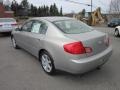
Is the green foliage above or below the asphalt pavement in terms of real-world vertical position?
above

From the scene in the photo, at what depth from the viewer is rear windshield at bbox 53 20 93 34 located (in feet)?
14.6

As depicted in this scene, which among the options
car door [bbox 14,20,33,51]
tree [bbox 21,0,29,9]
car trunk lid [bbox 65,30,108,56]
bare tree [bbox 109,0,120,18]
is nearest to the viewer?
car trunk lid [bbox 65,30,108,56]

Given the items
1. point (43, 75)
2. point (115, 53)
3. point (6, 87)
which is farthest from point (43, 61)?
point (115, 53)

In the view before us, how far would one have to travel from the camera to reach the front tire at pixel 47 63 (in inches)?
172

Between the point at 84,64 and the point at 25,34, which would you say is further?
the point at 25,34

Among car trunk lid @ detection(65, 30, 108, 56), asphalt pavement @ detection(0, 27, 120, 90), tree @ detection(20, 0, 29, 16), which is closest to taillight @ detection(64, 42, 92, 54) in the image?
car trunk lid @ detection(65, 30, 108, 56)

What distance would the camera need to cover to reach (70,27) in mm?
4688

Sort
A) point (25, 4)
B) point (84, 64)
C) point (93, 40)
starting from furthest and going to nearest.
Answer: point (25, 4) < point (93, 40) < point (84, 64)

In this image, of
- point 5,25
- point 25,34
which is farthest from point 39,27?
point 5,25

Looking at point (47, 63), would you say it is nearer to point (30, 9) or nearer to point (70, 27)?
point (70, 27)

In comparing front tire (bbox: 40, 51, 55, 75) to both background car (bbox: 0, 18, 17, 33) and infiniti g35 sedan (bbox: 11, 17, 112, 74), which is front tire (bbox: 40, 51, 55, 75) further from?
background car (bbox: 0, 18, 17, 33)

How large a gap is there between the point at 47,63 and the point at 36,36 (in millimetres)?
882

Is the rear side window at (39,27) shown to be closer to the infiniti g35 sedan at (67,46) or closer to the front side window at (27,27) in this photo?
the infiniti g35 sedan at (67,46)

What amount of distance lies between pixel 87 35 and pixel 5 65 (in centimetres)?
277
